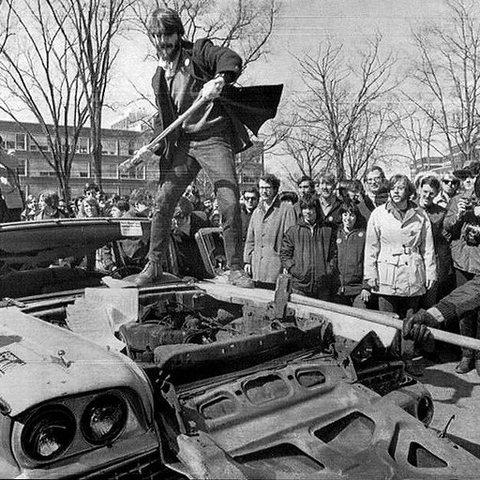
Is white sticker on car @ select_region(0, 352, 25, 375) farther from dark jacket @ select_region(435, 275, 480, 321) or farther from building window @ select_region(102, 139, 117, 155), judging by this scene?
building window @ select_region(102, 139, 117, 155)

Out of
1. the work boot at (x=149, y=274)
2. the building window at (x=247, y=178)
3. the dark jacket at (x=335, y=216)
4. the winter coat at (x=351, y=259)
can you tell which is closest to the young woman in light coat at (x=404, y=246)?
the winter coat at (x=351, y=259)

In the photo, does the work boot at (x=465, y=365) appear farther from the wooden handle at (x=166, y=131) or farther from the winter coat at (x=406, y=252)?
the wooden handle at (x=166, y=131)

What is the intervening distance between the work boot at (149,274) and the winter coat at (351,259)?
179cm

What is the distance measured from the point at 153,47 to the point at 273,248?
205 cm

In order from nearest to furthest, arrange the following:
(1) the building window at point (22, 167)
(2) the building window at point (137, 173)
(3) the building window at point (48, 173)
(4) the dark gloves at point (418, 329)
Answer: (4) the dark gloves at point (418, 329) < (2) the building window at point (137, 173) < (3) the building window at point (48, 173) < (1) the building window at point (22, 167)

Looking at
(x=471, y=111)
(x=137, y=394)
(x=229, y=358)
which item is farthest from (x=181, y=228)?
(x=471, y=111)

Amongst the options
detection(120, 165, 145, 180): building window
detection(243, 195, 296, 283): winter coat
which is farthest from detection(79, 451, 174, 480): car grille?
detection(243, 195, 296, 283): winter coat

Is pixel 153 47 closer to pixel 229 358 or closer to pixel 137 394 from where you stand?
pixel 229 358

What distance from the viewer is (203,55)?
3656mm

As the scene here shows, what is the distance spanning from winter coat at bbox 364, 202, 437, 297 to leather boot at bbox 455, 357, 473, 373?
0.76 m

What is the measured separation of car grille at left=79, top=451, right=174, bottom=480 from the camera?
188cm

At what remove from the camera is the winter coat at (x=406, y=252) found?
4.43 metres

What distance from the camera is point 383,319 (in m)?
2.82

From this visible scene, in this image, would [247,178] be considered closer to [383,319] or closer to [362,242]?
[362,242]
